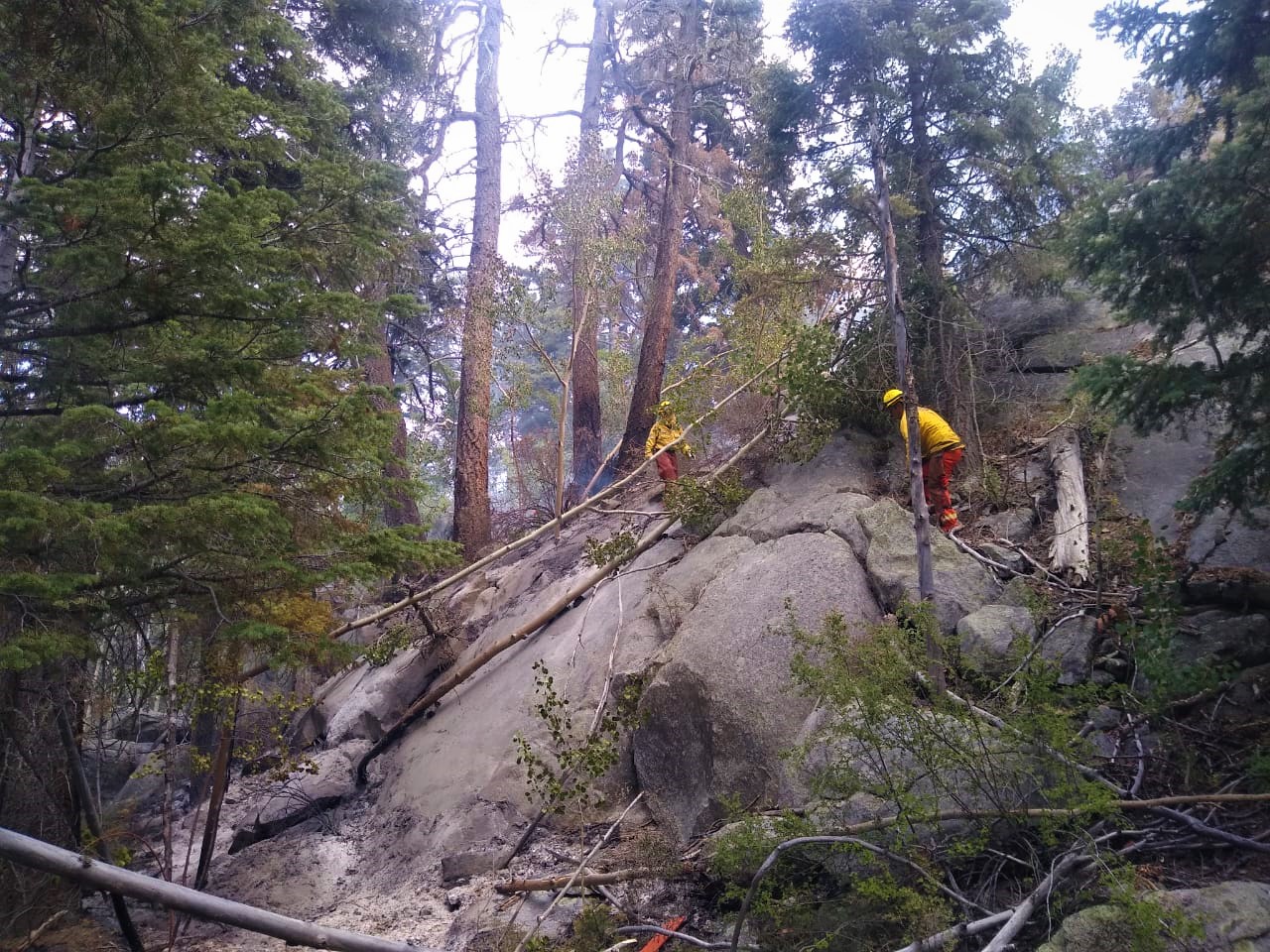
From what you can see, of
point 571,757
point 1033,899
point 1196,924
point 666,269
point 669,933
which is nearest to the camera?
point 1196,924

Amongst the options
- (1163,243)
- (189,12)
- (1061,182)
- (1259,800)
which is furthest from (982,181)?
(189,12)

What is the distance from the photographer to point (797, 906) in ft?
15.0

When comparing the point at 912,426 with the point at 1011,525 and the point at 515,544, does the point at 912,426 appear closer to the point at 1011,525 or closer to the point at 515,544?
the point at 1011,525

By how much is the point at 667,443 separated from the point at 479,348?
3.91 m

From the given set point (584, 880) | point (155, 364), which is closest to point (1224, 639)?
point (584, 880)

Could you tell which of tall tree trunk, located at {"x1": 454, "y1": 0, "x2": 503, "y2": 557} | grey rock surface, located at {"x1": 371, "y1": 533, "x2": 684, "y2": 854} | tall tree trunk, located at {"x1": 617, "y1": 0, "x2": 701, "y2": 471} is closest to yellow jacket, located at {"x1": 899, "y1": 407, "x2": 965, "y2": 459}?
grey rock surface, located at {"x1": 371, "y1": 533, "x2": 684, "y2": 854}

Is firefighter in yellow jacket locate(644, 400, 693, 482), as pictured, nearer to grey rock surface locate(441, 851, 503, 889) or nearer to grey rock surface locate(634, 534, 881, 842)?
grey rock surface locate(634, 534, 881, 842)

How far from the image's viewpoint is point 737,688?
648 centimetres

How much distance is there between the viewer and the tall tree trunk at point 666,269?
12906 mm

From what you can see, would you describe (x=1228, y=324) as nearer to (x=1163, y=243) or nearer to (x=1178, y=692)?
(x=1163, y=243)

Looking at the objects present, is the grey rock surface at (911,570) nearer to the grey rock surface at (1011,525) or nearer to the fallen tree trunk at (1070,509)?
the fallen tree trunk at (1070,509)

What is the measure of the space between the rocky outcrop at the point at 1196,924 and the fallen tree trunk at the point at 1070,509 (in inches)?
123

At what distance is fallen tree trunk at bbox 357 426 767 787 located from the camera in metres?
9.34

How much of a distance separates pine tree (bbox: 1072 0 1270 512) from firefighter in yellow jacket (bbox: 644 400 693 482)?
221 inches
